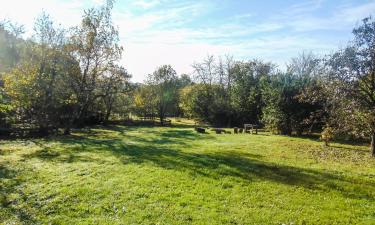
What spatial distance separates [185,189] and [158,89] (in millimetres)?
45000

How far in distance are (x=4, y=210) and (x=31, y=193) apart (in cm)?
141

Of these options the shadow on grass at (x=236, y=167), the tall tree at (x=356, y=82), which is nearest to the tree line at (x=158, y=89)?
the tall tree at (x=356, y=82)

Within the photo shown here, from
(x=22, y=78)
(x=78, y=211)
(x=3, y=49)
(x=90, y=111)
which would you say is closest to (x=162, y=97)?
(x=90, y=111)

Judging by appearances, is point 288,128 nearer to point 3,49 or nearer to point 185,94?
point 185,94

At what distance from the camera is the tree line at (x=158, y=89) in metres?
18.0

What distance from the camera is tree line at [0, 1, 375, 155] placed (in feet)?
59.0

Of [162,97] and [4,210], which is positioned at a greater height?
[162,97]

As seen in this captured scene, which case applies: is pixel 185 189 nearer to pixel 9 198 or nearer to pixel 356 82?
pixel 9 198

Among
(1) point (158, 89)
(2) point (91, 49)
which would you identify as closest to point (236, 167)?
(2) point (91, 49)

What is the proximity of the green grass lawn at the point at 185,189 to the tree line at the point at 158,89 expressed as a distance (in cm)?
351

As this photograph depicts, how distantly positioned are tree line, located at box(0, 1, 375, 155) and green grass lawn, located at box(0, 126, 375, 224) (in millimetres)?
3506

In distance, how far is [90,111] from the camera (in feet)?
147

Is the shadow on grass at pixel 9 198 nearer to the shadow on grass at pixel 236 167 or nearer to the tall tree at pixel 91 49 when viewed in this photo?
the shadow on grass at pixel 236 167

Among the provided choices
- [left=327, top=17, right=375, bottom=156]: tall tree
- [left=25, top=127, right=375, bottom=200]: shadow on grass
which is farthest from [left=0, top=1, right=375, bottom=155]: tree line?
[left=25, top=127, right=375, bottom=200]: shadow on grass
